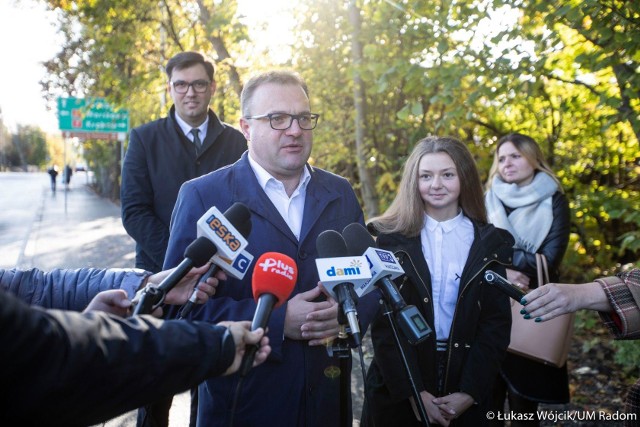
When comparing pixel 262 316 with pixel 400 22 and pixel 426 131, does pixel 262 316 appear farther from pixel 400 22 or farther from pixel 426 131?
pixel 426 131

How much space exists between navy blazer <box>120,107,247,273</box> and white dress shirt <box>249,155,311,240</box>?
113 centimetres

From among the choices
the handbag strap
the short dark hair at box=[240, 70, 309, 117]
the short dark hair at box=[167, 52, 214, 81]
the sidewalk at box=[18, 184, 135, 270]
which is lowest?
the sidewalk at box=[18, 184, 135, 270]

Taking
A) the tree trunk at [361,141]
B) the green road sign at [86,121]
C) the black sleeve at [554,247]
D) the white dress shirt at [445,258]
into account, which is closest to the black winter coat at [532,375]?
the black sleeve at [554,247]

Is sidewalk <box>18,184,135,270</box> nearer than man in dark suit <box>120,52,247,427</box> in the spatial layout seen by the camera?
No

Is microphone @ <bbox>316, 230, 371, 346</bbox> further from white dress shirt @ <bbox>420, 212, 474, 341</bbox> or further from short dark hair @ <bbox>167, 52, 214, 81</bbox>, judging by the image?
short dark hair @ <bbox>167, 52, 214, 81</bbox>

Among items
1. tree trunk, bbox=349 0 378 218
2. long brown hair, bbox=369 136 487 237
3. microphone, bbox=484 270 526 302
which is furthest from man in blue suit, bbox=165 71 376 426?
tree trunk, bbox=349 0 378 218

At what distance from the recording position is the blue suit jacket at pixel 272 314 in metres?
2.15

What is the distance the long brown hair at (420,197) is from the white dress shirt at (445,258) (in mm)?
76

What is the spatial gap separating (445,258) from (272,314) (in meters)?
1.16

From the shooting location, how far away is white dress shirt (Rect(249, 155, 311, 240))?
8.03 ft

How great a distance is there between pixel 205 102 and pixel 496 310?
229 centimetres

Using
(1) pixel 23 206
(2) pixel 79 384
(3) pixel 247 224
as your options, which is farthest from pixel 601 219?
(1) pixel 23 206

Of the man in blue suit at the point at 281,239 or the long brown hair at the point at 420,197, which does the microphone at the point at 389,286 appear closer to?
the man in blue suit at the point at 281,239

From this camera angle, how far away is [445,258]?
2863 mm
